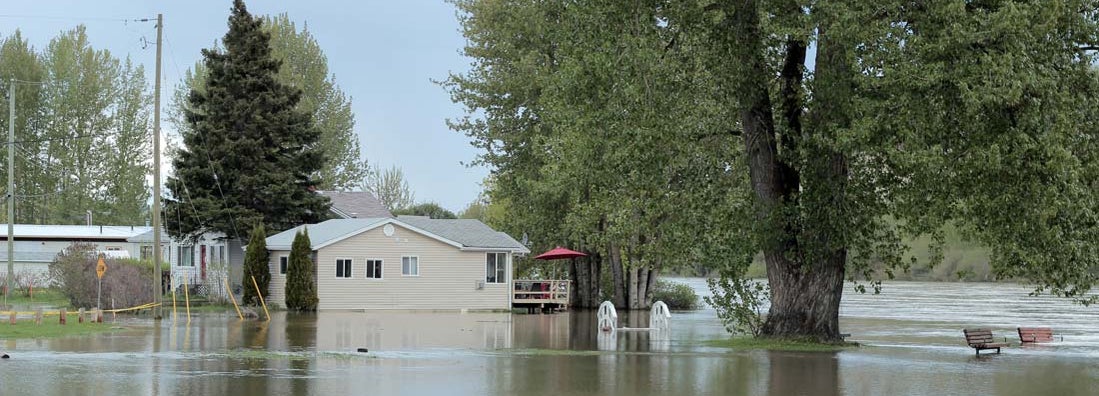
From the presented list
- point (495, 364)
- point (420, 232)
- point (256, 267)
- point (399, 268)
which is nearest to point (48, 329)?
point (495, 364)

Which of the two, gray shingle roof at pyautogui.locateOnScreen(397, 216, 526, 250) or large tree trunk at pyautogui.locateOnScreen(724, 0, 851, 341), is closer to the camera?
large tree trunk at pyautogui.locateOnScreen(724, 0, 851, 341)

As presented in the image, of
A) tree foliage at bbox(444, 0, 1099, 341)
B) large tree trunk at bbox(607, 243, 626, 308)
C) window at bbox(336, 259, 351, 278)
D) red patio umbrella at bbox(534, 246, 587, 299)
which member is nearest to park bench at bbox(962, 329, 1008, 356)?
tree foliage at bbox(444, 0, 1099, 341)

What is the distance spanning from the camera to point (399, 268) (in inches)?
1767

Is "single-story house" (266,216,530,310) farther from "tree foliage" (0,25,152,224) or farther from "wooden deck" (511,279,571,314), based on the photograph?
"tree foliage" (0,25,152,224)

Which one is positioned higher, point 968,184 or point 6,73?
point 6,73

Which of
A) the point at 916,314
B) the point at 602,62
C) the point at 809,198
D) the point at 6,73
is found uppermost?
the point at 6,73

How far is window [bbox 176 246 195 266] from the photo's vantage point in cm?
5159

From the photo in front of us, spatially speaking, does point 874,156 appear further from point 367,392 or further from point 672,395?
point 367,392

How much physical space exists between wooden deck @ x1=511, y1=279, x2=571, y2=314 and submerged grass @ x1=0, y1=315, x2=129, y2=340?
61.0 ft

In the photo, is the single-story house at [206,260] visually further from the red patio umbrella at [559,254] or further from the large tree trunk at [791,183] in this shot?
the large tree trunk at [791,183]

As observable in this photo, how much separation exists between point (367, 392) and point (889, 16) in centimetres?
1101

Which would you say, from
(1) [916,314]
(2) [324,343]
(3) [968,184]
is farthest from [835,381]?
(1) [916,314]

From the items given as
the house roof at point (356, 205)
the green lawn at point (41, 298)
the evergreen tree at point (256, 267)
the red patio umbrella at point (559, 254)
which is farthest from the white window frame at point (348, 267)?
the house roof at point (356, 205)

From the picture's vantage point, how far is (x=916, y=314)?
4953cm
